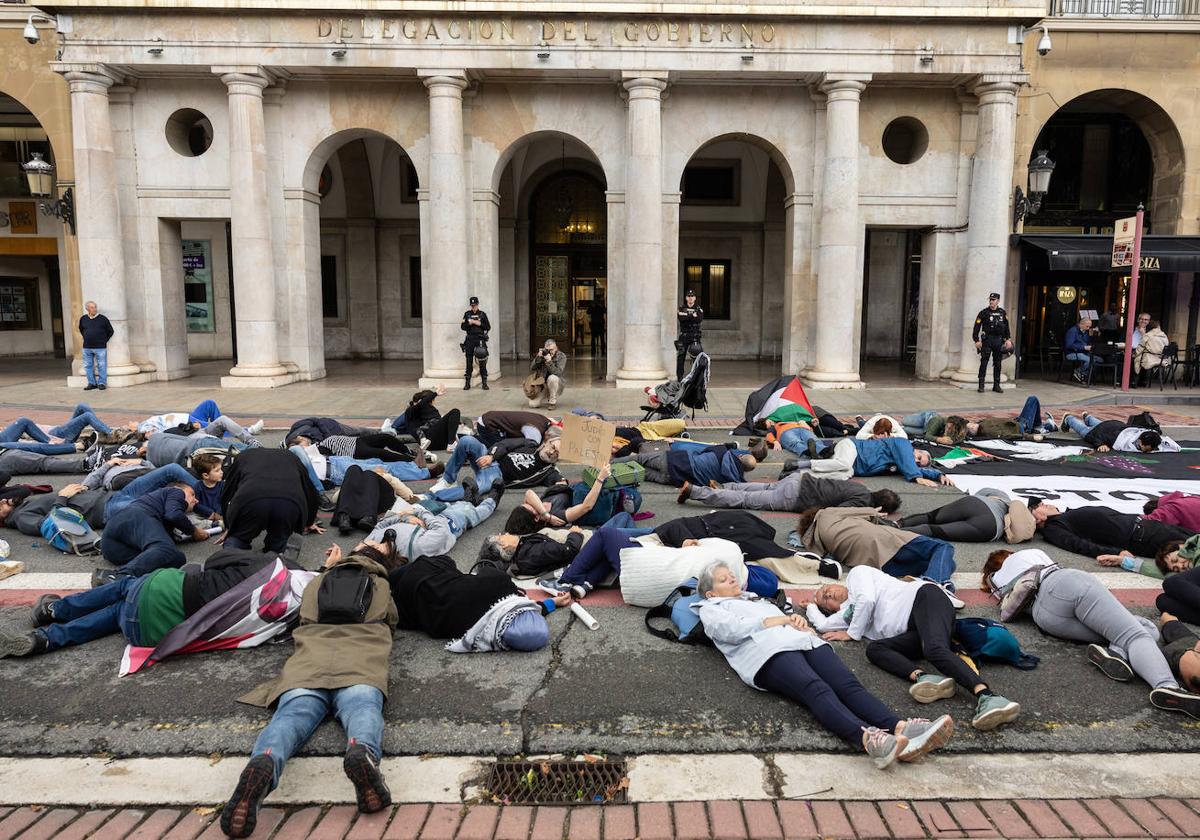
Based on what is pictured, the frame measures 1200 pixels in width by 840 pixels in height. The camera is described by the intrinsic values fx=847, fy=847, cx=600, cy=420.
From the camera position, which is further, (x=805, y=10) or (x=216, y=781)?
(x=805, y=10)

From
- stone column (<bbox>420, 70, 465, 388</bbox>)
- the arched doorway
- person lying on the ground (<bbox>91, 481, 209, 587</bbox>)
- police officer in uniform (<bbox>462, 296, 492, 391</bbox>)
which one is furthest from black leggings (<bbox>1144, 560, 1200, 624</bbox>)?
the arched doorway

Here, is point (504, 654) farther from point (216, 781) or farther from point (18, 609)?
point (18, 609)

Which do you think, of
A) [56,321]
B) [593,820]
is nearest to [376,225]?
[56,321]

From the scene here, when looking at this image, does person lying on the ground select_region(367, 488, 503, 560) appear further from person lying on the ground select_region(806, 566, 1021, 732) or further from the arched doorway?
the arched doorway

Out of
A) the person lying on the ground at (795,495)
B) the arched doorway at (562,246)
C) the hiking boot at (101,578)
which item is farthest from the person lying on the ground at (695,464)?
the arched doorway at (562,246)

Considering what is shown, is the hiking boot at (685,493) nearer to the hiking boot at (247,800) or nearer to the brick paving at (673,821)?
the brick paving at (673,821)

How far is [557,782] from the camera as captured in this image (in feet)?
12.8

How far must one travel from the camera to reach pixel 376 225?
24656 millimetres

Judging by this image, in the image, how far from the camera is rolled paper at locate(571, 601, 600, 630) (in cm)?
558

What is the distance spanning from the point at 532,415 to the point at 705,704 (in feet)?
22.3

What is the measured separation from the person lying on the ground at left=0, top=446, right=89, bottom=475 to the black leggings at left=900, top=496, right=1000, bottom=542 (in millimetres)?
9341

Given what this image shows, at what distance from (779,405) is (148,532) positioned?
8237 millimetres

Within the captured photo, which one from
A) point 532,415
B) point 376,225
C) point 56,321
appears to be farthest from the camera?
point 56,321

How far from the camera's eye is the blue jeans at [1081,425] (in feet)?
39.6
